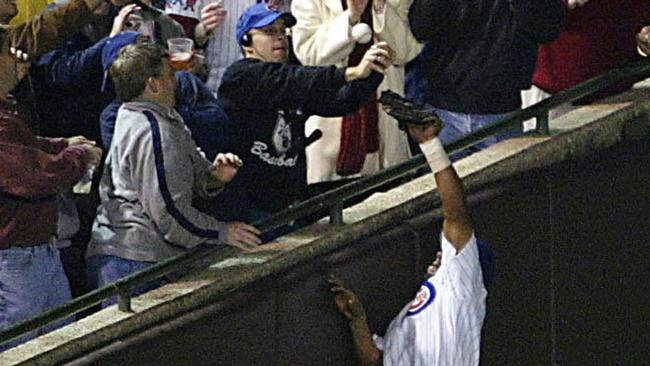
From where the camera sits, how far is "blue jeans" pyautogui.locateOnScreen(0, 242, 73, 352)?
8.20m

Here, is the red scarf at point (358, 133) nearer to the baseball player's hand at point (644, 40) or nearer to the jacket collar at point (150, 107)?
the jacket collar at point (150, 107)

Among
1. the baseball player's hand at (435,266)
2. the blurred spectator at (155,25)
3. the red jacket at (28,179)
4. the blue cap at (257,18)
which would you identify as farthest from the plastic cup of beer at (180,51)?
the baseball player's hand at (435,266)

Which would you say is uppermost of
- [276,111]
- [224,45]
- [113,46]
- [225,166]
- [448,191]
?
[113,46]

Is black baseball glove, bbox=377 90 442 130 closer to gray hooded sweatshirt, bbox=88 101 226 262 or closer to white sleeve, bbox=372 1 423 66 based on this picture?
→ gray hooded sweatshirt, bbox=88 101 226 262

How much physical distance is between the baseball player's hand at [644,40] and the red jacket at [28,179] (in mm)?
2971

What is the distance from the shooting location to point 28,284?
27.0 ft

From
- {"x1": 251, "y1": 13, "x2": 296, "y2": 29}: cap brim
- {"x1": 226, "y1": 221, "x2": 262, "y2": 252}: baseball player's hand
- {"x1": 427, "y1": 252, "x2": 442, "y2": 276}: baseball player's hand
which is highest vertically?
{"x1": 251, "y1": 13, "x2": 296, "y2": 29}: cap brim

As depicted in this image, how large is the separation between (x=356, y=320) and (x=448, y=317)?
50 centimetres

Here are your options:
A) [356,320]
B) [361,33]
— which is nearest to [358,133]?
[361,33]

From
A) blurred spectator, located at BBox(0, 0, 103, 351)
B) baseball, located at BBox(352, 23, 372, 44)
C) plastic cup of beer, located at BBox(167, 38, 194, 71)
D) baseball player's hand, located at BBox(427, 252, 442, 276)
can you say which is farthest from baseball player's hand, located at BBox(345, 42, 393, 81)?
blurred spectator, located at BBox(0, 0, 103, 351)

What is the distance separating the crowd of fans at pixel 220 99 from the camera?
27.5ft

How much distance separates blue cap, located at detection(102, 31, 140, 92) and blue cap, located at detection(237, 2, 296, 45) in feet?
1.54

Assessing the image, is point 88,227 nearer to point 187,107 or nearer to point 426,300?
point 187,107

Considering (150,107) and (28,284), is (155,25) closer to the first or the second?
(150,107)
